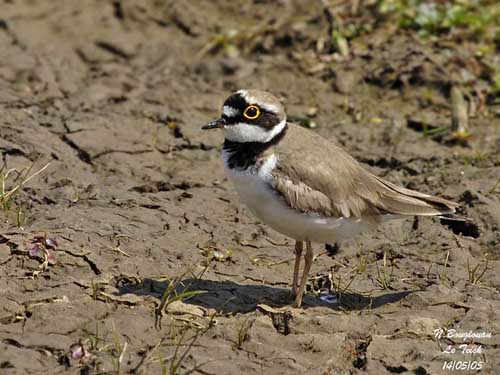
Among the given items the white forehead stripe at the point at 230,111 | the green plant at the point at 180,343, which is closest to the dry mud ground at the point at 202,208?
the green plant at the point at 180,343

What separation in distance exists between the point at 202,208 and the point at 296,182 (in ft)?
5.60

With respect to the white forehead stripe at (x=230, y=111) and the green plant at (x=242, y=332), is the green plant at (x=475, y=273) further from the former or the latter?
the white forehead stripe at (x=230, y=111)

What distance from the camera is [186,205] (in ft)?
24.2

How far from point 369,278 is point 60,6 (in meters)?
6.23

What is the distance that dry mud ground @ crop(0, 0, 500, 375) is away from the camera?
17.8ft

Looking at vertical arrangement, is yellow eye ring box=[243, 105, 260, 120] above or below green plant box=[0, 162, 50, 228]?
above

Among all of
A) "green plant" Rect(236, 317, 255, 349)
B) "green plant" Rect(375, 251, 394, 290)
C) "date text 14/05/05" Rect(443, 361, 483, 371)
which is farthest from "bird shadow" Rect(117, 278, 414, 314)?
"date text 14/05/05" Rect(443, 361, 483, 371)

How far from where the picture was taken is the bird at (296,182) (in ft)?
19.1

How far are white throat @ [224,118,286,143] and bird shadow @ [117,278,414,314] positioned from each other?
1.04 meters

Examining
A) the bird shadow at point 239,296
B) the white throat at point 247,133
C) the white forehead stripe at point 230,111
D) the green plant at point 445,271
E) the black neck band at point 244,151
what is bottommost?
the bird shadow at point 239,296

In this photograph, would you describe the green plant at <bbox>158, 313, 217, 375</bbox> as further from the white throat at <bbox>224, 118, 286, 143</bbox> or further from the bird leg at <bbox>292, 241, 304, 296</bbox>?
the white throat at <bbox>224, 118, 286, 143</bbox>

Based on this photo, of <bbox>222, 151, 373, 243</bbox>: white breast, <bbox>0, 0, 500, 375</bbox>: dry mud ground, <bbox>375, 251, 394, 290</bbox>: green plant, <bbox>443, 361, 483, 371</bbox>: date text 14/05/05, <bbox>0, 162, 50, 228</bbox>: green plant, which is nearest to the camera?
<bbox>443, 361, 483, 371</bbox>: date text 14/05/05

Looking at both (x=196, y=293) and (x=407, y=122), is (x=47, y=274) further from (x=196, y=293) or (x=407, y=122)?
(x=407, y=122)

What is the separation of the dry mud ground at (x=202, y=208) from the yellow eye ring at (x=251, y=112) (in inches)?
46.3
